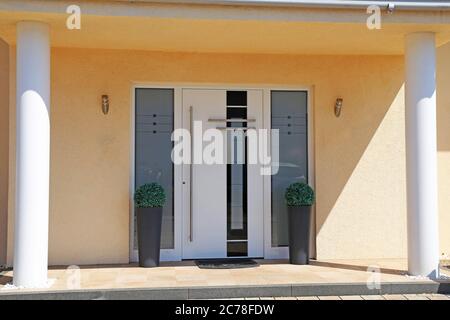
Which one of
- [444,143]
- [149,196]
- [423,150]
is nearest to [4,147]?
[149,196]

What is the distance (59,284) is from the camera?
6.30m

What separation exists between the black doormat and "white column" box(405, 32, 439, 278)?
7.48 feet

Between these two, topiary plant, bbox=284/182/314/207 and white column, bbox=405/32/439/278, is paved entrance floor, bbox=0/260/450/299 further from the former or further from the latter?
topiary plant, bbox=284/182/314/207

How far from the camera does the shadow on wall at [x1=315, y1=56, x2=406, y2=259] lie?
8141 millimetres

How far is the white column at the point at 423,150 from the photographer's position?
6641 mm

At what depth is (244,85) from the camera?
320 inches

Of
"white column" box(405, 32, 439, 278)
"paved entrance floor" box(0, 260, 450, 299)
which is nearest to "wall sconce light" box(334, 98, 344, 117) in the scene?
"white column" box(405, 32, 439, 278)

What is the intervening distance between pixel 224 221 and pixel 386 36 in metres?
3.50

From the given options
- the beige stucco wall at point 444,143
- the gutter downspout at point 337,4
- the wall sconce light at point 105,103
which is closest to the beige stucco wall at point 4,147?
the wall sconce light at point 105,103

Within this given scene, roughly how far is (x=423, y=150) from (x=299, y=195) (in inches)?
71.8

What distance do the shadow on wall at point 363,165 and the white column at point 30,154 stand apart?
13.3 ft

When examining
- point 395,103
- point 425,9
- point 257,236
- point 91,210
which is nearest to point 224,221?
point 257,236

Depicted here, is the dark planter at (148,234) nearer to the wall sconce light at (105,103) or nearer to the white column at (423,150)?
the wall sconce light at (105,103)

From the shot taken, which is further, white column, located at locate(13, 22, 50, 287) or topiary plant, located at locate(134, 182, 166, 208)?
topiary plant, located at locate(134, 182, 166, 208)
